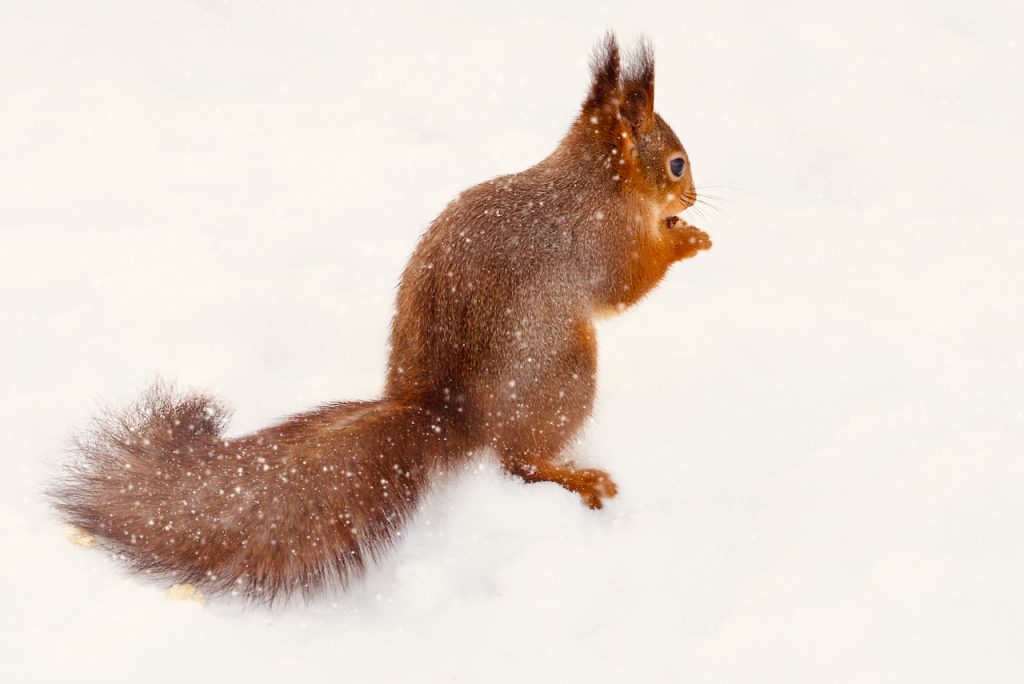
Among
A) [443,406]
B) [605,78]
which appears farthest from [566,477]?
[605,78]

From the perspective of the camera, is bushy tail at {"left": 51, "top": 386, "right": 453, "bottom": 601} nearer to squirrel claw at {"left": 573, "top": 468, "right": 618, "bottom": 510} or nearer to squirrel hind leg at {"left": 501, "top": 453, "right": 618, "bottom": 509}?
squirrel hind leg at {"left": 501, "top": 453, "right": 618, "bottom": 509}

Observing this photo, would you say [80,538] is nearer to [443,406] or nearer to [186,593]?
[186,593]

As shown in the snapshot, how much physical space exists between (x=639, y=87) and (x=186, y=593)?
5.28ft

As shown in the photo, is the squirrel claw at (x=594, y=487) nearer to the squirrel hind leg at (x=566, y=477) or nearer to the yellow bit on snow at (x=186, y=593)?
the squirrel hind leg at (x=566, y=477)

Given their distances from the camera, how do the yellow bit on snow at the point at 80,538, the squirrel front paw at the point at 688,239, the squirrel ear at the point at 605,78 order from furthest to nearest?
the squirrel front paw at the point at 688,239 < the squirrel ear at the point at 605,78 < the yellow bit on snow at the point at 80,538

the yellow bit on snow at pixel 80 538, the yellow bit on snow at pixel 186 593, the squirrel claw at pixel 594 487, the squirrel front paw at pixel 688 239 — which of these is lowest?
the yellow bit on snow at pixel 186 593

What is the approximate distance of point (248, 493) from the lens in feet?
6.66

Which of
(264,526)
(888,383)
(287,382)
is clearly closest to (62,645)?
(264,526)

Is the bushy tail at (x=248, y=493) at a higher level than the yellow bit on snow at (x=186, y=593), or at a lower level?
higher

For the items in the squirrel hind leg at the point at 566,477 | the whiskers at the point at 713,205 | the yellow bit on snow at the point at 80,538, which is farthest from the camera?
the whiskers at the point at 713,205

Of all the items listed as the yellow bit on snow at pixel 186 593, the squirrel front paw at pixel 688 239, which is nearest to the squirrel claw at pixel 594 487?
the squirrel front paw at pixel 688 239

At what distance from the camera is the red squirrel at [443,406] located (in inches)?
79.4

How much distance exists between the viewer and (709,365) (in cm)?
283

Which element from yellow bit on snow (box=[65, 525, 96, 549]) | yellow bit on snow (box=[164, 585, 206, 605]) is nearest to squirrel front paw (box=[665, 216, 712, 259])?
yellow bit on snow (box=[164, 585, 206, 605])
